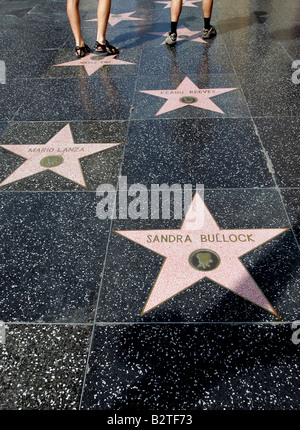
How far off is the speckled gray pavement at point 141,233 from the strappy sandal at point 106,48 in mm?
236

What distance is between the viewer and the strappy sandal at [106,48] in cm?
427

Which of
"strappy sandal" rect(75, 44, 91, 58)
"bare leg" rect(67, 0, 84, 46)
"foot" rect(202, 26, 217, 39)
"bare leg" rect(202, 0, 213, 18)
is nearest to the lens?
"bare leg" rect(67, 0, 84, 46)

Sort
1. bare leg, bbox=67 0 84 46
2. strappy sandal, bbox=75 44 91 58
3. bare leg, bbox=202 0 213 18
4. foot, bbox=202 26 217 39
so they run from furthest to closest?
foot, bbox=202 26 217 39
bare leg, bbox=202 0 213 18
strappy sandal, bbox=75 44 91 58
bare leg, bbox=67 0 84 46

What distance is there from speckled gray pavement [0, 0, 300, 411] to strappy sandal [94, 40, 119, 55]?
9.3 inches

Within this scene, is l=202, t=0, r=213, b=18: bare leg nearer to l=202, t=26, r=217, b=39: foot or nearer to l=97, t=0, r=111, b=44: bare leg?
l=202, t=26, r=217, b=39: foot

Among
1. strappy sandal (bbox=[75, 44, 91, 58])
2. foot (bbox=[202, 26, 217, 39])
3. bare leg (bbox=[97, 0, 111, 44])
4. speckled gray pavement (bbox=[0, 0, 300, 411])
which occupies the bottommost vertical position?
speckled gray pavement (bbox=[0, 0, 300, 411])

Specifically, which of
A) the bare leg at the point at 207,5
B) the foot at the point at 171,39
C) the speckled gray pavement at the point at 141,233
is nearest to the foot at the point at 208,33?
the bare leg at the point at 207,5

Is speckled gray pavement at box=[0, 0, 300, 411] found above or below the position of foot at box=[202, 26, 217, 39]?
below

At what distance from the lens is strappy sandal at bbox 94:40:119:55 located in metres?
4.27

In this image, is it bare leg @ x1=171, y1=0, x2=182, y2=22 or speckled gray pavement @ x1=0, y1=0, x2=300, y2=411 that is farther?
bare leg @ x1=171, y1=0, x2=182, y2=22

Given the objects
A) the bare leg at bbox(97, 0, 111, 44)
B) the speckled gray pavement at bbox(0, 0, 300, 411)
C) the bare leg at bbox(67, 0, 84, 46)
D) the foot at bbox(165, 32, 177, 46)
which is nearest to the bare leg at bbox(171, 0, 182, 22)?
the foot at bbox(165, 32, 177, 46)

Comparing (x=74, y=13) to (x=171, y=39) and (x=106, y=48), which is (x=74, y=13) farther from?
(x=171, y=39)

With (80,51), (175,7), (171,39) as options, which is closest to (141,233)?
(80,51)

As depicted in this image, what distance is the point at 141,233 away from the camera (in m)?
1.97
